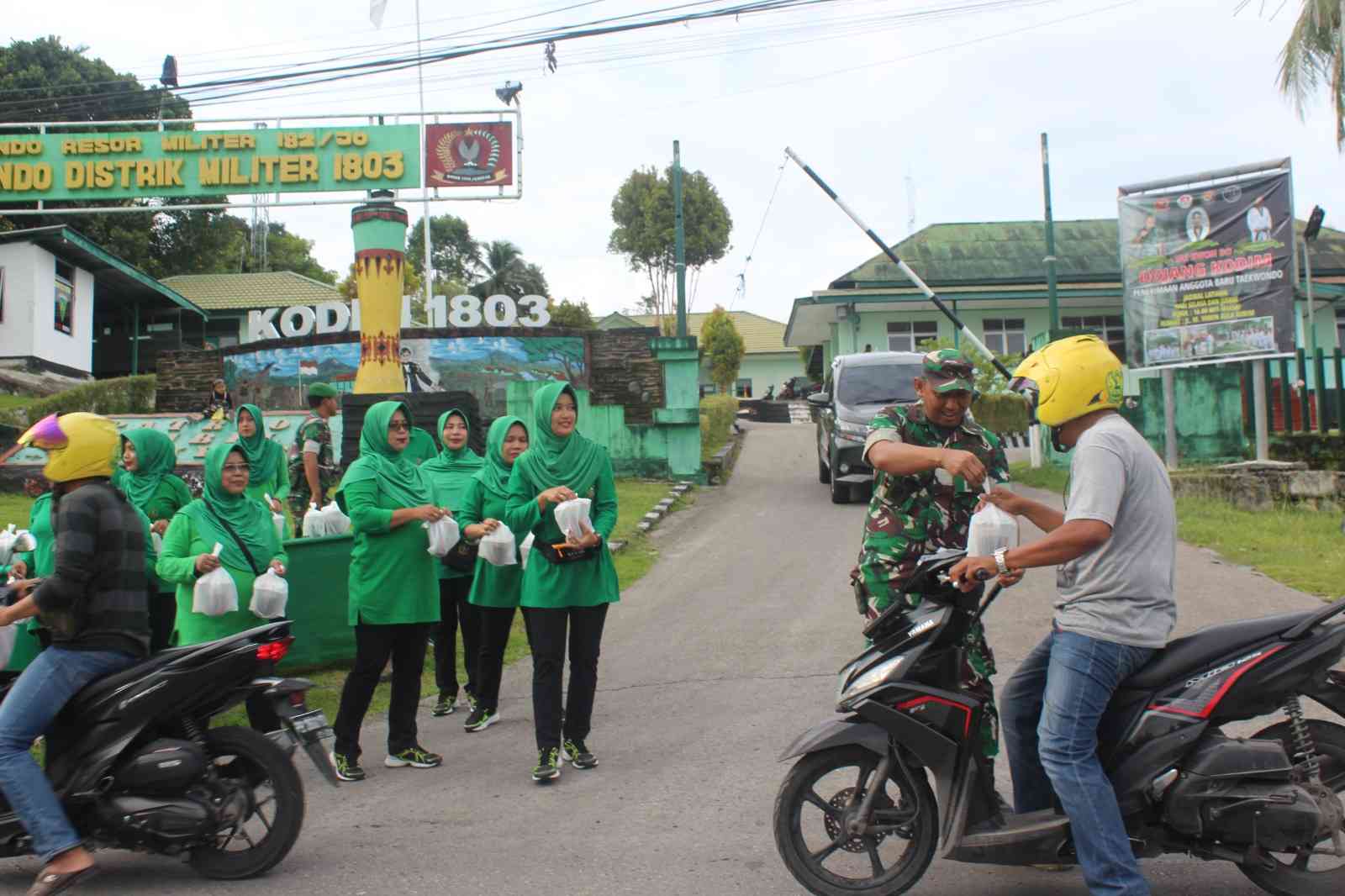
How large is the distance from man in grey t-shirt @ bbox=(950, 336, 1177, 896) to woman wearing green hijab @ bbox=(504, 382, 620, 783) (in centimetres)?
246

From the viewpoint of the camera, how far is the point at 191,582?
18.7ft

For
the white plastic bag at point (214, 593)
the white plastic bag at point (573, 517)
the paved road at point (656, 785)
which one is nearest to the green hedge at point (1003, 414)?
the paved road at point (656, 785)

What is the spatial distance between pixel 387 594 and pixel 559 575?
3.24ft

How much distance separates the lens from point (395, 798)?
5.71 meters

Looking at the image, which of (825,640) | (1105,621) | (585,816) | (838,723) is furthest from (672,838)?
(825,640)

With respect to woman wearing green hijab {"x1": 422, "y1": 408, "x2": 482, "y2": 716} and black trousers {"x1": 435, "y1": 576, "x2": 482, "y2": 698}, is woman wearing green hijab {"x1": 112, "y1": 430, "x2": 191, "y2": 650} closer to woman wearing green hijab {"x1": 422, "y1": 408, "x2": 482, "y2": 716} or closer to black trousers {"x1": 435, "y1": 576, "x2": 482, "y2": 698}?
woman wearing green hijab {"x1": 422, "y1": 408, "x2": 482, "y2": 716}

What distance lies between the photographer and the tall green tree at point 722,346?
47281mm

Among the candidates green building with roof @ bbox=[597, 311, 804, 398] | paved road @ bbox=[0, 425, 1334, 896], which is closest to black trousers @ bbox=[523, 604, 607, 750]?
paved road @ bbox=[0, 425, 1334, 896]

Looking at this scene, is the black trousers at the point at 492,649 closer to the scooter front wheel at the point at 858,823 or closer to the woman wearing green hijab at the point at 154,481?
the woman wearing green hijab at the point at 154,481

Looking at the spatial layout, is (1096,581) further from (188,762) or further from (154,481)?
(154,481)

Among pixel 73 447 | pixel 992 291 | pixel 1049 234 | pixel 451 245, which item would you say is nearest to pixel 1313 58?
pixel 1049 234

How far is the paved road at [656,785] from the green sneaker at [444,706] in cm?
11

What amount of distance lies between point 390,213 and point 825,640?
14.4 meters

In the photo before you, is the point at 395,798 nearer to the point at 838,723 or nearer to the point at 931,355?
the point at 838,723
